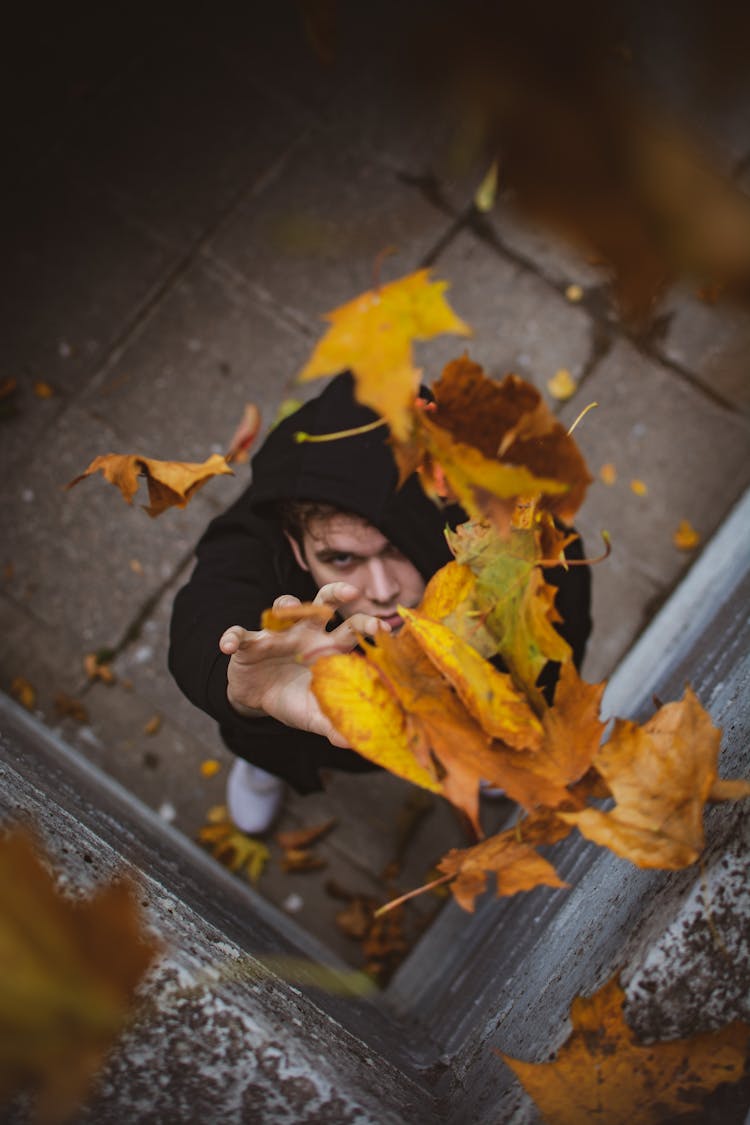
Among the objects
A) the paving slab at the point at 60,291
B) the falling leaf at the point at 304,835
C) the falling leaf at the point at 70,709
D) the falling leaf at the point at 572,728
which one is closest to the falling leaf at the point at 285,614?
the falling leaf at the point at 572,728

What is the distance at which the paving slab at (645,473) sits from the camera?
2.63 meters

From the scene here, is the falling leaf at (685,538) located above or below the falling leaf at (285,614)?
above

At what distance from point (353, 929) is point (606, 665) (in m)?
1.13

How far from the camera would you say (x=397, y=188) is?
2.86 meters

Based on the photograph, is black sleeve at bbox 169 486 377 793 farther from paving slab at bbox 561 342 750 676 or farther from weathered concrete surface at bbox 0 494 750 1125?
paving slab at bbox 561 342 750 676

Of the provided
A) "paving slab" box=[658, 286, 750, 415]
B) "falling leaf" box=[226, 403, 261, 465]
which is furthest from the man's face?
"paving slab" box=[658, 286, 750, 415]

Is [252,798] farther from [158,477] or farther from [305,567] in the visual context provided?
[158,477]

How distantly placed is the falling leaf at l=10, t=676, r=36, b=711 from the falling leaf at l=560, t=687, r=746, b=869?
207 centimetres

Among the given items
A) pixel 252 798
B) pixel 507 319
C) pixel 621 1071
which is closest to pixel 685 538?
pixel 507 319

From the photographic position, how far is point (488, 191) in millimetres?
2826

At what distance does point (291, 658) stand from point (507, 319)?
5.88ft

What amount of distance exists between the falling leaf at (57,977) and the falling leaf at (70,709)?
5.28 ft

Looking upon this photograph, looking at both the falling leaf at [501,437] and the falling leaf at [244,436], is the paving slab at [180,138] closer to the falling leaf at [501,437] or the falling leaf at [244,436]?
the falling leaf at [244,436]

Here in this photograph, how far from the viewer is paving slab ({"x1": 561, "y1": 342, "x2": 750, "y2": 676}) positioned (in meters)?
2.63
